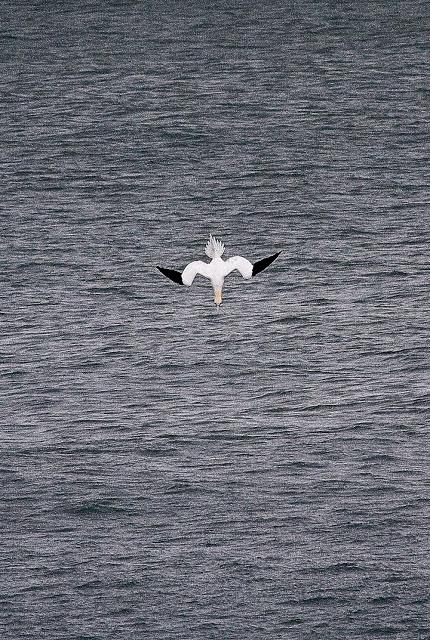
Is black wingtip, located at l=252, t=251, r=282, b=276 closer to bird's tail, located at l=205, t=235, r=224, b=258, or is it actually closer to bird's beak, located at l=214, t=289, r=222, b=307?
bird's tail, located at l=205, t=235, r=224, b=258

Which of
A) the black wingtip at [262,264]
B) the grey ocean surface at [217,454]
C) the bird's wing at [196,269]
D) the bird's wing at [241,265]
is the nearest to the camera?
the black wingtip at [262,264]

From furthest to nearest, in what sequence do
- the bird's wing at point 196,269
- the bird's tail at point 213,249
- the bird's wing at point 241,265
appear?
1. the bird's wing at point 196,269
2. the bird's wing at point 241,265
3. the bird's tail at point 213,249

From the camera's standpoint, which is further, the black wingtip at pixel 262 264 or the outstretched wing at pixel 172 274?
the black wingtip at pixel 262 264

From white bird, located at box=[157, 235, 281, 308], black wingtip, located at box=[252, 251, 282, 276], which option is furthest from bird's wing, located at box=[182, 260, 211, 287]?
black wingtip, located at box=[252, 251, 282, 276]

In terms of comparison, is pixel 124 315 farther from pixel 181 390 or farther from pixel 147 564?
pixel 147 564

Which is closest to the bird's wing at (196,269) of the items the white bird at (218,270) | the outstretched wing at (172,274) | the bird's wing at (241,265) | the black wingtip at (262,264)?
the white bird at (218,270)

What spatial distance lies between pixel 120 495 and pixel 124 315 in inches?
1288

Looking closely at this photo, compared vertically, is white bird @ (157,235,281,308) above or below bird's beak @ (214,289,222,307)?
above

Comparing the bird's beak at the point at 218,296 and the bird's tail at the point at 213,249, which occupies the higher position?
the bird's tail at the point at 213,249

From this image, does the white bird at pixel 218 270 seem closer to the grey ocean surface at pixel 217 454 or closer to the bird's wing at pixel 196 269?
the bird's wing at pixel 196 269

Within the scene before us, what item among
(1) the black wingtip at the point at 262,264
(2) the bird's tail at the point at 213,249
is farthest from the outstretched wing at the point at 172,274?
(1) the black wingtip at the point at 262,264

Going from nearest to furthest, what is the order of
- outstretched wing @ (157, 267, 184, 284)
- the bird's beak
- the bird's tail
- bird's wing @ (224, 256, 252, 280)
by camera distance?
outstretched wing @ (157, 267, 184, 284) < the bird's tail < bird's wing @ (224, 256, 252, 280) < the bird's beak

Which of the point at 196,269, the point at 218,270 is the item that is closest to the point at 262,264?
the point at 218,270

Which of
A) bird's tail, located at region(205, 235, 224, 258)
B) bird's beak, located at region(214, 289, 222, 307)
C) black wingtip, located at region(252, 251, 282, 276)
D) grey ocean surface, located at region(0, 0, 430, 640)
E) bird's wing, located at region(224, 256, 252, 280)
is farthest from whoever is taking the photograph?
grey ocean surface, located at region(0, 0, 430, 640)
